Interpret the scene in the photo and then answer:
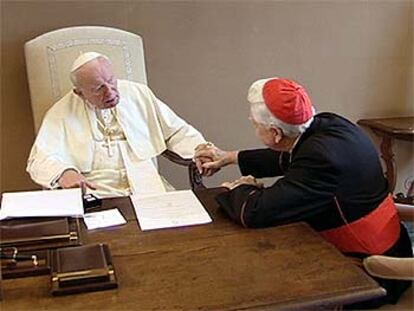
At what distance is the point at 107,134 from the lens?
2746mm

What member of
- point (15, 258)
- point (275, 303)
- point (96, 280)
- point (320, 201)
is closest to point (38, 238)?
point (15, 258)

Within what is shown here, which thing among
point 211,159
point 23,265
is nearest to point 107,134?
point 211,159

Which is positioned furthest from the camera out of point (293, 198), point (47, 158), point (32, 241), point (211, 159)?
point (47, 158)

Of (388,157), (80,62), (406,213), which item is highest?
(80,62)

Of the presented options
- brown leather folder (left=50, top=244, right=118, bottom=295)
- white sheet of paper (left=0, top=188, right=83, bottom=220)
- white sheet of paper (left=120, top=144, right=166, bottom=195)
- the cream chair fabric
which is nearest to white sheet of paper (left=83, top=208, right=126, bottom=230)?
white sheet of paper (left=0, top=188, right=83, bottom=220)

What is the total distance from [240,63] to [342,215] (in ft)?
5.77

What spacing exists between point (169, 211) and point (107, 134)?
3.11 feet

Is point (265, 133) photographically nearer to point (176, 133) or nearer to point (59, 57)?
point (176, 133)

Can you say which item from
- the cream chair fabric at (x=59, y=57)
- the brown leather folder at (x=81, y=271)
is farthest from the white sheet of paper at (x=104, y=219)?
the cream chair fabric at (x=59, y=57)

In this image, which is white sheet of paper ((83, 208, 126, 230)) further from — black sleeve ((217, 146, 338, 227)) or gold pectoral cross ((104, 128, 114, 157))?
gold pectoral cross ((104, 128, 114, 157))

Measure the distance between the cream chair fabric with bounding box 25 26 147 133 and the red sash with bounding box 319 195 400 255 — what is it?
1486 millimetres

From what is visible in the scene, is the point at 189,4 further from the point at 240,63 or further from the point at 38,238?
the point at 38,238

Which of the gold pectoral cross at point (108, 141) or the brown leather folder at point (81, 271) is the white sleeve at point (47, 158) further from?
the brown leather folder at point (81, 271)

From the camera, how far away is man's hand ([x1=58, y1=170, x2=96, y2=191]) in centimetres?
229
